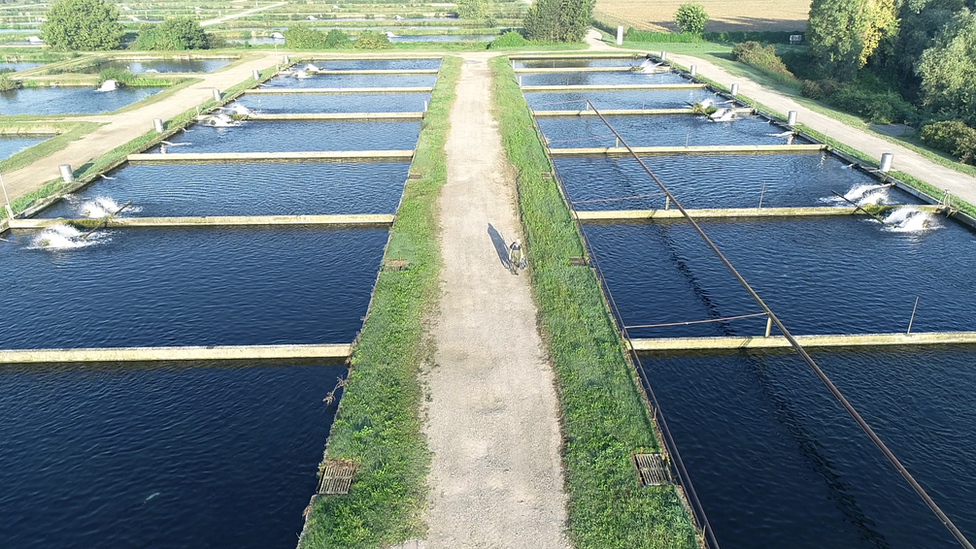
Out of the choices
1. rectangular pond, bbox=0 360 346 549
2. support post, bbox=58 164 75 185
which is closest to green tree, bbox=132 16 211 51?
support post, bbox=58 164 75 185

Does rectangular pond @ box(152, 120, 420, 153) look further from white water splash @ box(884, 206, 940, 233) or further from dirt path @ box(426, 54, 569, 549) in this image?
white water splash @ box(884, 206, 940, 233)

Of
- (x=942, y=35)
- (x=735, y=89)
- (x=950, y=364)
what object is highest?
(x=942, y=35)

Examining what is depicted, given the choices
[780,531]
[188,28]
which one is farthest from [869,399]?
[188,28]

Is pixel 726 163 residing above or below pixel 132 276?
above

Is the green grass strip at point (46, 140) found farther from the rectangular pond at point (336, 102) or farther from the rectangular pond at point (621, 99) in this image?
the rectangular pond at point (621, 99)

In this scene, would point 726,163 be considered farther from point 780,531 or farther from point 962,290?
point 780,531

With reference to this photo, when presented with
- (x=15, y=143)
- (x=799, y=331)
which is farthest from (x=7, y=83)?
Result: (x=799, y=331)
